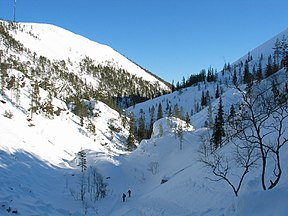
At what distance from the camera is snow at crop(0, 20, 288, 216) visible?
23.5 metres

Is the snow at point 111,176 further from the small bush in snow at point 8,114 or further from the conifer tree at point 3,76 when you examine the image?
the conifer tree at point 3,76

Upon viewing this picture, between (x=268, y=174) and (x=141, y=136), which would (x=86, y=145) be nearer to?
(x=141, y=136)

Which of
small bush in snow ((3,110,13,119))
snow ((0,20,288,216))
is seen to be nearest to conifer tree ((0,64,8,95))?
snow ((0,20,288,216))

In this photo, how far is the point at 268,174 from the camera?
87.1 ft

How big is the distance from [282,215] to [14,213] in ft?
62.0

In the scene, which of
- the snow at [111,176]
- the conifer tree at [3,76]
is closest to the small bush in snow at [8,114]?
the snow at [111,176]

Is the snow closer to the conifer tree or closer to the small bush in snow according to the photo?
the small bush in snow

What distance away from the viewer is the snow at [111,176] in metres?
23.5

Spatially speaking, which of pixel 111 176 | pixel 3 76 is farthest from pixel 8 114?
pixel 111 176

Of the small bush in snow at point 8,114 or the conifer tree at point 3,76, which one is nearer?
the small bush in snow at point 8,114

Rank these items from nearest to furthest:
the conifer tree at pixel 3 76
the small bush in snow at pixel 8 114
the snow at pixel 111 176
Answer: the snow at pixel 111 176 < the small bush in snow at pixel 8 114 < the conifer tree at pixel 3 76

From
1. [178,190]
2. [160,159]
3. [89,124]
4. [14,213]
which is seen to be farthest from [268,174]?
[89,124]

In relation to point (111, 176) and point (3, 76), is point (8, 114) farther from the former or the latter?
point (111, 176)

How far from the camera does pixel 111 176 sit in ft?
176
